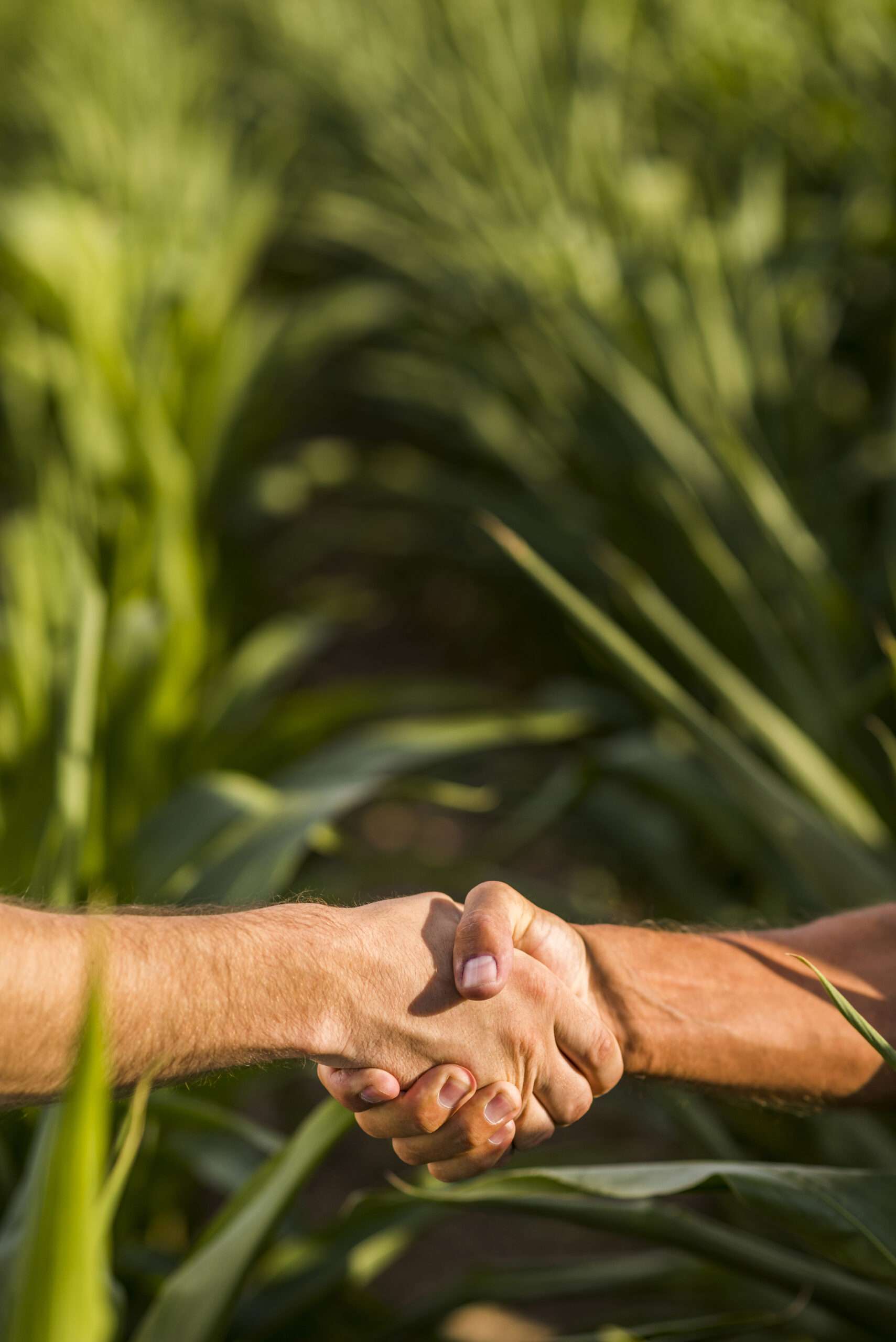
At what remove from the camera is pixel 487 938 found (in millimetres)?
491

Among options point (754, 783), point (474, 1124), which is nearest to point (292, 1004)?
point (474, 1124)

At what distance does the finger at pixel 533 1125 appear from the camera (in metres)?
0.53

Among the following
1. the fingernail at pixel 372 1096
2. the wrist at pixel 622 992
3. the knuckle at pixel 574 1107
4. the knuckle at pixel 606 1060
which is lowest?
the knuckle at pixel 574 1107

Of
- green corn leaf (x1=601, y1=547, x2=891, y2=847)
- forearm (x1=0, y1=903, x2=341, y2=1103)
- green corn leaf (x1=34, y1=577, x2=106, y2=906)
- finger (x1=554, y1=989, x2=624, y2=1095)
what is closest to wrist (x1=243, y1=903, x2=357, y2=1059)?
forearm (x1=0, y1=903, x2=341, y2=1103)

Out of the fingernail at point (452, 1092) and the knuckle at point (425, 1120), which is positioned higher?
the fingernail at point (452, 1092)

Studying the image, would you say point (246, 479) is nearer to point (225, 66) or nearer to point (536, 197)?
point (536, 197)

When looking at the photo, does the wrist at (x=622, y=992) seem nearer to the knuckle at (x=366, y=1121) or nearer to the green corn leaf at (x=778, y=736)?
the knuckle at (x=366, y=1121)

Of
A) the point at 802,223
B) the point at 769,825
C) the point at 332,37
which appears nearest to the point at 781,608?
the point at 769,825

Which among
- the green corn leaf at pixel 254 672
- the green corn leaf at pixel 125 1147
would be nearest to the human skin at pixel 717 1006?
the green corn leaf at pixel 125 1147

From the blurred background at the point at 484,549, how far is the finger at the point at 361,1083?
9 cm

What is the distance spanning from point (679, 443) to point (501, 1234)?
2.62 feet

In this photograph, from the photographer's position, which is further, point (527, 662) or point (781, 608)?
point (527, 662)

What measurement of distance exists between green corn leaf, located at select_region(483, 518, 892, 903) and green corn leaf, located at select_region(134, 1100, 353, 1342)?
0.31m

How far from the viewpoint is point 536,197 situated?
1691 mm
